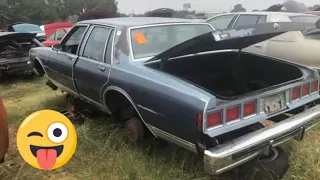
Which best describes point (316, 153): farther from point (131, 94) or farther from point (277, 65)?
point (131, 94)

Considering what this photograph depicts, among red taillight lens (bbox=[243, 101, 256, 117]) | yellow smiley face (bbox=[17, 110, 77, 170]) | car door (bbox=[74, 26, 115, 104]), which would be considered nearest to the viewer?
yellow smiley face (bbox=[17, 110, 77, 170])

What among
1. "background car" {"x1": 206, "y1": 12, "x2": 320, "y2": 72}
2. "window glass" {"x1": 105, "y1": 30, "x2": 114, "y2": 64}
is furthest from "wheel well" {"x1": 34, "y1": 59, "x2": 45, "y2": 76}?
"background car" {"x1": 206, "y1": 12, "x2": 320, "y2": 72}

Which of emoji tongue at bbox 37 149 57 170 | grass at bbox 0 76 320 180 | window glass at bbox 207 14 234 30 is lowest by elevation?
grass at bbox 0 76 320 180

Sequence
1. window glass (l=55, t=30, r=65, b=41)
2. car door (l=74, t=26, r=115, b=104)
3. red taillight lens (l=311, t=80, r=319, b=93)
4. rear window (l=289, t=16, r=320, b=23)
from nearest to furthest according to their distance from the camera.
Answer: red taillight lens (l=311, t=80, r=319, b=93) → car door (l=74, t=26, r=115, b=104) → rear window (l=289, t=16, r=320, b=23) → window glass (l=55, t=30, r=65, b=41)

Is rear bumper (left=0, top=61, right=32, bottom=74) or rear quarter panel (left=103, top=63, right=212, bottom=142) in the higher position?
rear quarter panel (left=103, top=63, right=212, bottom=142)

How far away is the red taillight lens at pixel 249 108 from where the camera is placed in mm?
2998

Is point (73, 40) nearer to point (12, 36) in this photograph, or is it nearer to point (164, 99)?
point (164, 99)

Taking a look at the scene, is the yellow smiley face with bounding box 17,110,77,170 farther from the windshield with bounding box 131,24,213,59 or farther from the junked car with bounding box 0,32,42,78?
the junked car with bounding box 0,32,42,78

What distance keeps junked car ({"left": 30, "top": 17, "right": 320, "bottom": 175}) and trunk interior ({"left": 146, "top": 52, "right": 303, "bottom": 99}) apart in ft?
0.04

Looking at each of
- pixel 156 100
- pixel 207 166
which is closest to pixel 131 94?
pixel 156 100

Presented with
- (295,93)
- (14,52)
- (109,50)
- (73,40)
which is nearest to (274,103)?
(295,93)

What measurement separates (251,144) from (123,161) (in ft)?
4.55

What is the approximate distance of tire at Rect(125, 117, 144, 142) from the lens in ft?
12.0

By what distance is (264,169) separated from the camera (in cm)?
321
